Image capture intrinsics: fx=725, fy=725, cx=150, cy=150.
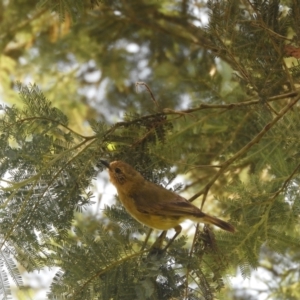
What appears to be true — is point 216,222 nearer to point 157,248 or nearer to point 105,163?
point 157,248

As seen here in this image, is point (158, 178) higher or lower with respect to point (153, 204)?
higher

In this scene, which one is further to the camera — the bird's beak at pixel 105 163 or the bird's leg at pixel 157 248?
the bird's beak at pixel 105 163

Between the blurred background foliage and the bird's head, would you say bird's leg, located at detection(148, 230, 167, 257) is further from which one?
the bird's head

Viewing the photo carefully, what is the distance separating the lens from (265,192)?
2949 mm

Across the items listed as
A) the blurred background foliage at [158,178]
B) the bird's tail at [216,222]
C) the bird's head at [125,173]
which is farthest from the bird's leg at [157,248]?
the bird's head at [125,173]

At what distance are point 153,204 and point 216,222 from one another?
0.26m

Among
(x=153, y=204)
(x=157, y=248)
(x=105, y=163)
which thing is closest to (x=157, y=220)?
(x=153, y=204)

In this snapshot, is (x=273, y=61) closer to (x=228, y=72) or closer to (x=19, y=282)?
(x=19, y=282)

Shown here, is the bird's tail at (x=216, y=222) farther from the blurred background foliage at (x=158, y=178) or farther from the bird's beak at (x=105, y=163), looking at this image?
the bird's beak at (x=105, y=163)

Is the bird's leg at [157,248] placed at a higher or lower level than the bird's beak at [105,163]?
lower

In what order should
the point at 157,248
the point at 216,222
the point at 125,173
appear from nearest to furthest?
the point at 157,248 < the point at 216,222 < the point at 125,173

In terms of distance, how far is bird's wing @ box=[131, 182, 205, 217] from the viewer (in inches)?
110

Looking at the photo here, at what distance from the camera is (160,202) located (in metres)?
2.84

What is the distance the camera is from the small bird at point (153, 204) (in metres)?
2.79
